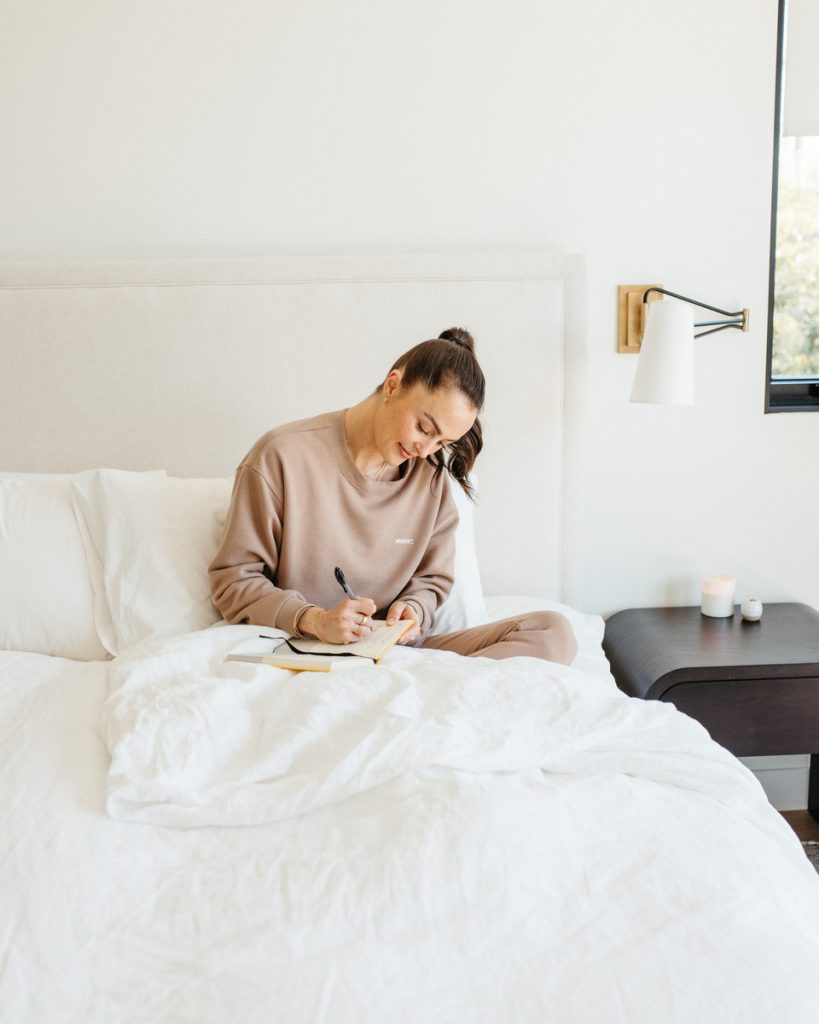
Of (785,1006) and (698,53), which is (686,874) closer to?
(785,1006)

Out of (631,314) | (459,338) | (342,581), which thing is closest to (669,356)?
(631,314)

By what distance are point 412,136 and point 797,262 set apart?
40.5 inches

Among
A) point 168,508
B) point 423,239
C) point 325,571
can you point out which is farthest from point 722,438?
point 168,508

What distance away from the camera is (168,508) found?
1818 millimetres

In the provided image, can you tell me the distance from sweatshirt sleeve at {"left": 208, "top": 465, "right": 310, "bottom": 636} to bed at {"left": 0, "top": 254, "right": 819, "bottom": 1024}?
11cm

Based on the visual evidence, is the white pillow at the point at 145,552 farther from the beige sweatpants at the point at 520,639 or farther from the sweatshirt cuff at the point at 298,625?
the beige sweatpants at the point at 520,639

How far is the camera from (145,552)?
1.76m

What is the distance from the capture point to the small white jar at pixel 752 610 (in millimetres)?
2152

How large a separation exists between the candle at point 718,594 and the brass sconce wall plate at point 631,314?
1.91ft

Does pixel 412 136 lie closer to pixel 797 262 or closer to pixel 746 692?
pixel 797 262

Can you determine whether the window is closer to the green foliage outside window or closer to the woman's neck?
Result: the green foliage outside window

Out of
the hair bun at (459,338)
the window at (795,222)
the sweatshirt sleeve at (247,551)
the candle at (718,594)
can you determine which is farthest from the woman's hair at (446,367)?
the window at (795,222)

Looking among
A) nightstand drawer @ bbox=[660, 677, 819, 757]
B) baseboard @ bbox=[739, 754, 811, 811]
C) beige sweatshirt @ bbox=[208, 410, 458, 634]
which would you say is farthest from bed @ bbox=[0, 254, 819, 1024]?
baseboard @ bbox=[739, 754, 811, 811]

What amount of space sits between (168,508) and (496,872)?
3.68 feet
